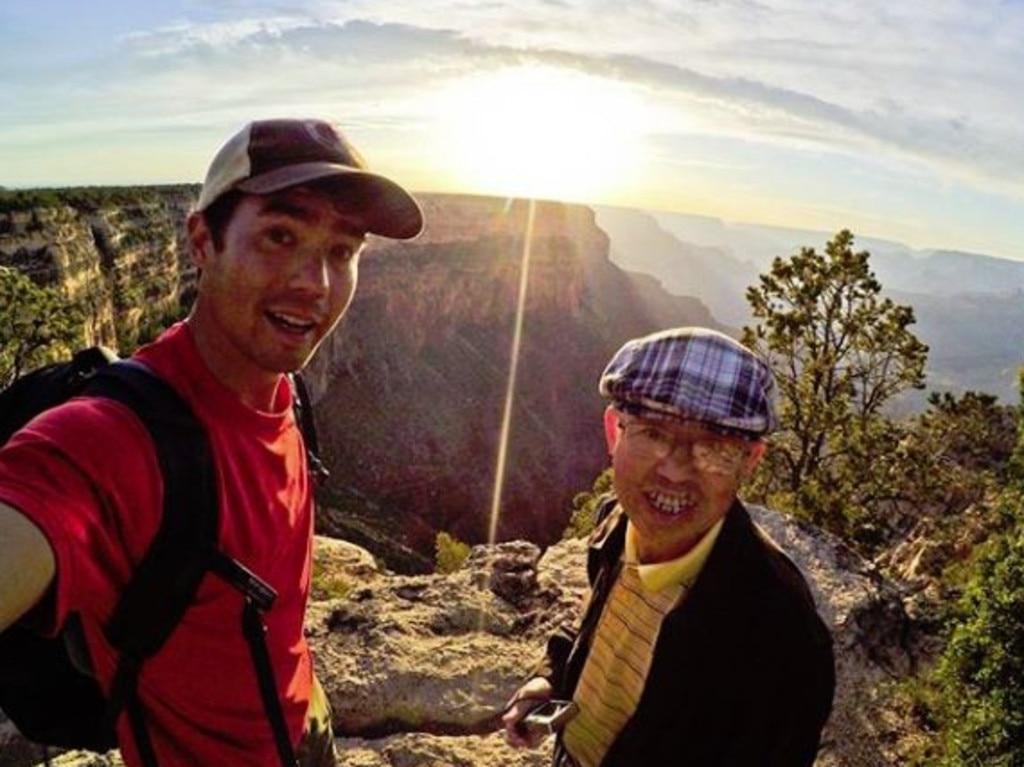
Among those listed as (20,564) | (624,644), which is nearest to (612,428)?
(624,644)

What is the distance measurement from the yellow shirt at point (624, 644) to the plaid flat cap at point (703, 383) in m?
0.42

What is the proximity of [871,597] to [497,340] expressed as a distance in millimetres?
96074

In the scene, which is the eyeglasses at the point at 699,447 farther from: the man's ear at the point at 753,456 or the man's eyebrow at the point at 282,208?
the man's eyebrow at the point at 282,208

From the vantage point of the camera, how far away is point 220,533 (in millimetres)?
2230

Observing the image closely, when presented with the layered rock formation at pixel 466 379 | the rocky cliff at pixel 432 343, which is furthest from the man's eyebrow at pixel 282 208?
the layered rock formation at pixel 466 379

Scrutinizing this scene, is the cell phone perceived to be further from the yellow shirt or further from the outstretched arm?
the outstretched arm

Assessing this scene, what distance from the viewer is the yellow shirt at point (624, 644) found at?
2.69 m

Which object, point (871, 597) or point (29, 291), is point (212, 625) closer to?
point (871, 597)

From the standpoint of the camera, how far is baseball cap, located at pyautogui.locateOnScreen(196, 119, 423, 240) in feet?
7.97

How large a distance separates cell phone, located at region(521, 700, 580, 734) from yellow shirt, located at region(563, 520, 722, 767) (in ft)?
0.14

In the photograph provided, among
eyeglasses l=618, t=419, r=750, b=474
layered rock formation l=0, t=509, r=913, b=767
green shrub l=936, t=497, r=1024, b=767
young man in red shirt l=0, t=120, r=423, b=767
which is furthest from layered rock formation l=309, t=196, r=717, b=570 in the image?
eyeglasses l=618, t=419, r=750, b=474

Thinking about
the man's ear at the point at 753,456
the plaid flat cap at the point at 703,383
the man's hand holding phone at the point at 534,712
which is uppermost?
the plaid flat cap at the point at 703,383

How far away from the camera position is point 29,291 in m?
29.3

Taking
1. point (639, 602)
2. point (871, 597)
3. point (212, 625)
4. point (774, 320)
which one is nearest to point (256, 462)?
point (212, 625)
